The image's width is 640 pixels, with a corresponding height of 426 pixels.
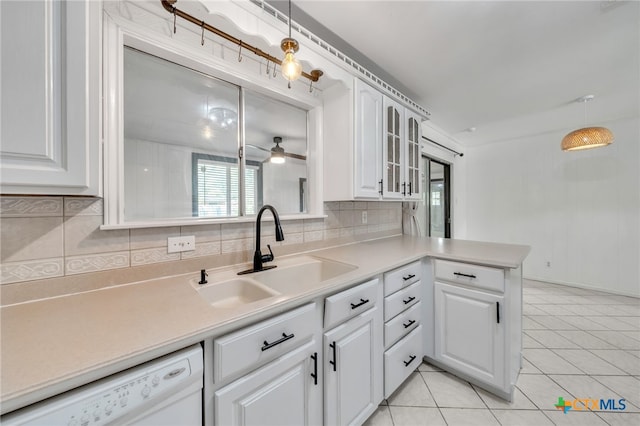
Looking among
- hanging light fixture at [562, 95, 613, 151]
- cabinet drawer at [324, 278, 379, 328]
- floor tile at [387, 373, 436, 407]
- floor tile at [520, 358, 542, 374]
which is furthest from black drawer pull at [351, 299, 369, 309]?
hanging light fixture at [562, 95, 613, 151]

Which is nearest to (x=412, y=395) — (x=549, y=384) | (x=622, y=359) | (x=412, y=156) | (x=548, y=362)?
(x=549, y=384)

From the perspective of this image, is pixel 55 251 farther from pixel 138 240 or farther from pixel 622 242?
pixel 622 242

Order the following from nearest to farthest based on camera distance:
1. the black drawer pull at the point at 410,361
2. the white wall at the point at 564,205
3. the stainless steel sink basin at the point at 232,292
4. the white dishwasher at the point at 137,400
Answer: the white dishwasher at the point at 137,400
the stainless steel sink basin at the point at 232,292
the black drawer pull at the point at 410,361
the white wall at the point at 564,205

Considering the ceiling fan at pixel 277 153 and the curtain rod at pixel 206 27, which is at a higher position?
the curtain rod at pixel 206 27

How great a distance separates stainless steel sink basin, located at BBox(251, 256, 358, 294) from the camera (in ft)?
4.44

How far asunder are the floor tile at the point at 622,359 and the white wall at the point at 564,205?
2.01 m

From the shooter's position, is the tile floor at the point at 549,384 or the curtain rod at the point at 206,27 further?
the tile floor at the point at 549,384

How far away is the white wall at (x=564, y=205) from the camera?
3141 millimetres

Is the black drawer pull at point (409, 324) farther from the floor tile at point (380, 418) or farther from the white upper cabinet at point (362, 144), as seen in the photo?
the white upper cabinet at point (362, 144)

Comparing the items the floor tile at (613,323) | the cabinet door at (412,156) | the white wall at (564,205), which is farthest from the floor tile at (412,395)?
the white wall at (564,205)

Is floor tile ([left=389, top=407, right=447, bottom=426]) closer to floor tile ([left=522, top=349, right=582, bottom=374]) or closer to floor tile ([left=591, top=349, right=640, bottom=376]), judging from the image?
floor tile ([left=522, top=349, right=582, bottom=374])

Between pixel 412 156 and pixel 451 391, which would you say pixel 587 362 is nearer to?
pixel 451 391

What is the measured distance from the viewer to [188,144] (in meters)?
1.37

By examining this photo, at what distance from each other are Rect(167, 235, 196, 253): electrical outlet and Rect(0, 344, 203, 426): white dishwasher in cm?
64
